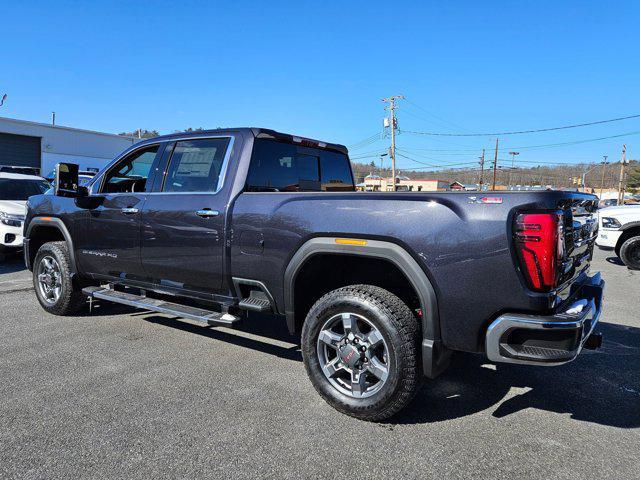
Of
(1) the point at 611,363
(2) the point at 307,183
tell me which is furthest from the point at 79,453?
(1) the point at 611,363

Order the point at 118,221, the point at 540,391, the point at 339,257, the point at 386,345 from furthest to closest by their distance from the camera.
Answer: the point at 118,221 < the point at 540,391 < the point at 339,257 < the point at 386,345

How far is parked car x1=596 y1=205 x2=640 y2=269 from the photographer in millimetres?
9695

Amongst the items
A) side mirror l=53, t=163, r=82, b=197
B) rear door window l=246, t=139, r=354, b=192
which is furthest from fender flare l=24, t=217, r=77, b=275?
rear door window l=246, t=139, r=354, b=192

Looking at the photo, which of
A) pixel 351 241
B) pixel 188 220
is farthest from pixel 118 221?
pixel 351 241

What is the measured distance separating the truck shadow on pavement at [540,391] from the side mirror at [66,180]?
12.6 feet

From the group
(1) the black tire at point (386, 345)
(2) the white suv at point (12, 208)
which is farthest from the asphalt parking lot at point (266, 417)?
(2) the white suv at point (12, 208)

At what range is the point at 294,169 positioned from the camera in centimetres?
430

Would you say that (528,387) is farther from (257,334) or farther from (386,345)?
(257,334)

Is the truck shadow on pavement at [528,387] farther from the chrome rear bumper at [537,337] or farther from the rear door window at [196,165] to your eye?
the rear door window at [196,165]

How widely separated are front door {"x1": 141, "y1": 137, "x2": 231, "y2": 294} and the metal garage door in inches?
1370

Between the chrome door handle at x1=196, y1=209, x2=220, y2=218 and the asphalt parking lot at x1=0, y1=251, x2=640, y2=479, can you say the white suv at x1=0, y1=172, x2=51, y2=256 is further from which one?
the chrome door handle at x1=196, y1=209, x2=220, y2=218

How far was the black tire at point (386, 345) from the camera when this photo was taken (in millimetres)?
2842

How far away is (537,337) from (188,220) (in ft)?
9.13

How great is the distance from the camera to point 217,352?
429 centimetres
